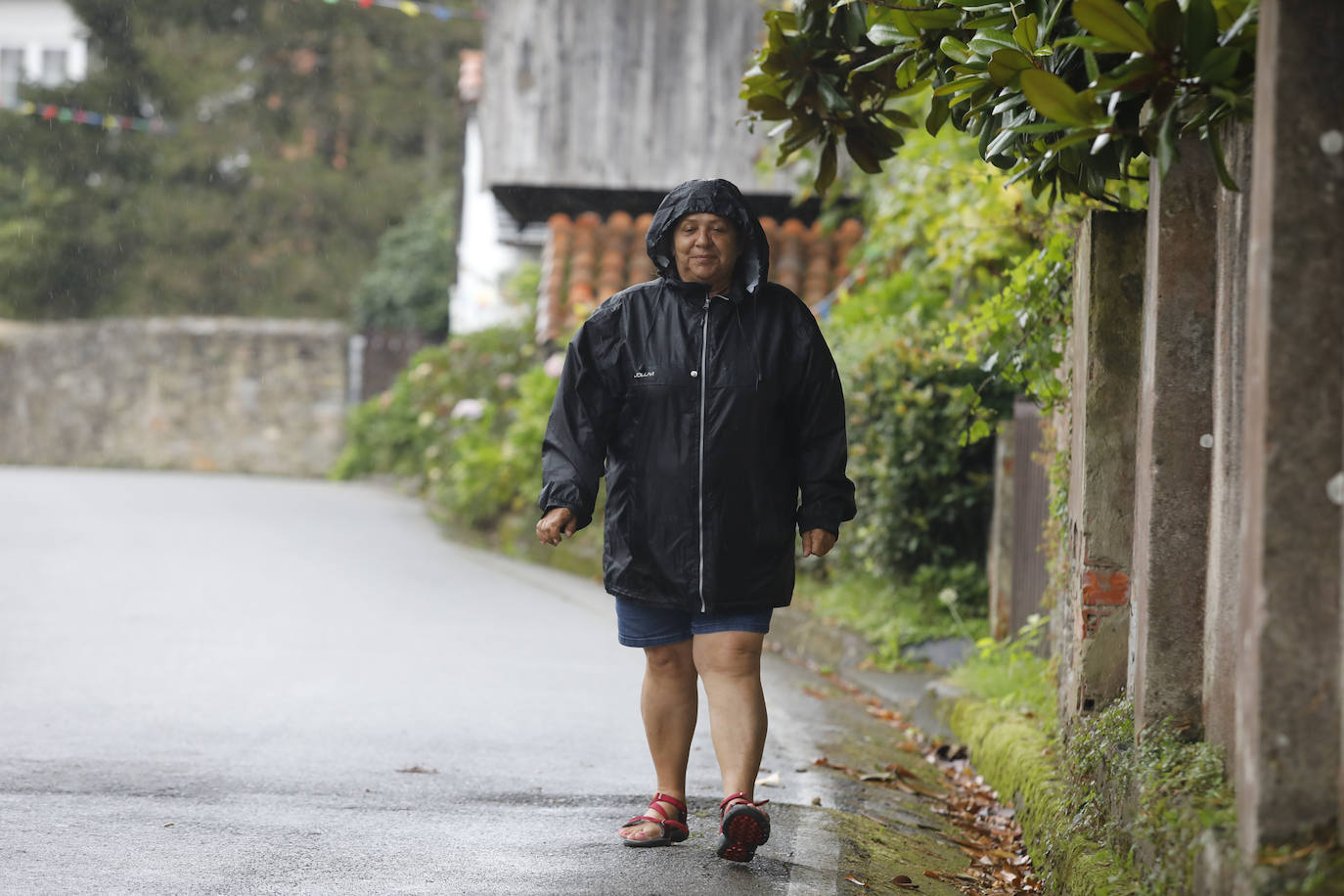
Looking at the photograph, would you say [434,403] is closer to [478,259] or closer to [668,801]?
[478,259]

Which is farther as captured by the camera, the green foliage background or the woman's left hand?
the green foliage background

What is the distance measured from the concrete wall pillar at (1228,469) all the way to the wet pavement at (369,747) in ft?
3.52

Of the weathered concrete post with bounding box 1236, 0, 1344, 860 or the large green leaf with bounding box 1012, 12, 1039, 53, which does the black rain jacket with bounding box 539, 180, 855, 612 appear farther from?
the weathered concrete post with bounding box 1236, 0, 1344, 860

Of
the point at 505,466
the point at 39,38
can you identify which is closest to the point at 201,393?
the point at 505,466

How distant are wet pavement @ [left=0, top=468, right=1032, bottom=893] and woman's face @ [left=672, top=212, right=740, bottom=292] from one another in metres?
1.47

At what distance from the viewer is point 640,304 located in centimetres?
427

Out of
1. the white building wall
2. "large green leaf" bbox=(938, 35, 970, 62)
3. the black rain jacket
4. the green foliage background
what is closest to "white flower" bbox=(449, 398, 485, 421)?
the white building wall

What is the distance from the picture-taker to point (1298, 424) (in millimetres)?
2514

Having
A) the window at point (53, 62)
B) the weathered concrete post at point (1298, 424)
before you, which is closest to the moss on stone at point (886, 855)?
the weathered concrete post at point (1298, 424)

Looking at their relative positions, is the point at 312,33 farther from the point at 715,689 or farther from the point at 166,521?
the point at 715,689

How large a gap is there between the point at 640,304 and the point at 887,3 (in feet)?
3.30

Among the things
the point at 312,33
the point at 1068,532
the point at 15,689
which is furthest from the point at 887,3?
the point at 312,33

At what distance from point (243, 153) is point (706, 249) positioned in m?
32.8

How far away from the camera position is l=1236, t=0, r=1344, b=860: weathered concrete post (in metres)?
2.50
